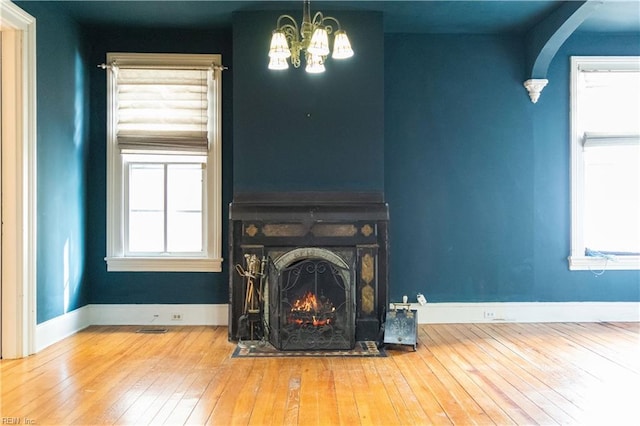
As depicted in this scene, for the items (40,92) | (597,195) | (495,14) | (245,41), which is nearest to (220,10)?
(245,41)

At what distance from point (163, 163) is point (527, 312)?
383 cm

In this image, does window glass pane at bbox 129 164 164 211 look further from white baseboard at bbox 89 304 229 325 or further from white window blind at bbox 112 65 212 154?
white baseboard at bbox 89 304 229 325

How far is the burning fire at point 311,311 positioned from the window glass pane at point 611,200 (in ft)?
9.21

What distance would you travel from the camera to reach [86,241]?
4734 mm

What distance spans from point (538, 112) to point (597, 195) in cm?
101

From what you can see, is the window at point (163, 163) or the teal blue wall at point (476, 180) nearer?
the window at point (163, 163)

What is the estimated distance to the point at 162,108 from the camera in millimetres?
4719

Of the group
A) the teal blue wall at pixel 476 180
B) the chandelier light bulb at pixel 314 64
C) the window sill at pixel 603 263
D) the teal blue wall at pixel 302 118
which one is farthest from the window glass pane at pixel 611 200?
the chandelier light bulb at pixel 314 64

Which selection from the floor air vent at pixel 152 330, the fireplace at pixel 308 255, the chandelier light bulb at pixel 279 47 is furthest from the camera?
the floor air vent at pixel 152 330

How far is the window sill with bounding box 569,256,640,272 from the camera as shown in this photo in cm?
484

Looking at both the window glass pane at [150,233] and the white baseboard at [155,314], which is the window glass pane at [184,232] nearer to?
the window glass pane at [150,233]

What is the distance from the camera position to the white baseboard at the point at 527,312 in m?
4.81

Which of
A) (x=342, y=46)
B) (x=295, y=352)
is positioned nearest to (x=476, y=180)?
(x=342, y=46)

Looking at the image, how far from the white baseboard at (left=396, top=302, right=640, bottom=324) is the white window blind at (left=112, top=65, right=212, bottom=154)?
272cm
